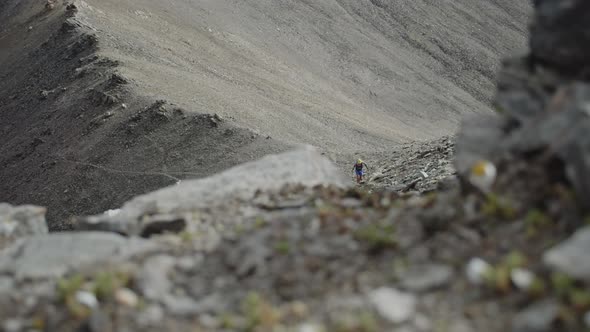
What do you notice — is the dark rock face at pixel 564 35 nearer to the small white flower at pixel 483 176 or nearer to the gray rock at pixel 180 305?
the small white flower at pixel 483 176

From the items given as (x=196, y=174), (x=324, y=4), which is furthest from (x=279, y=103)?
(x=324, y=4)

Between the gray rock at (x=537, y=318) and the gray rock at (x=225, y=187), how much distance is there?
4.53 meters

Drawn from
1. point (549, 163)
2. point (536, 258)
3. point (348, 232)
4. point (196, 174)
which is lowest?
point (196, 174)

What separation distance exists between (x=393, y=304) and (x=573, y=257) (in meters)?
1.66

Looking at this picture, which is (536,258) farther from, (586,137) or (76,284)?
(76,284)

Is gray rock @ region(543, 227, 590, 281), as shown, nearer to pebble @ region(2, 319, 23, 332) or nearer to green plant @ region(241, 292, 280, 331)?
green plant @ region(241, 292, 280, 331)

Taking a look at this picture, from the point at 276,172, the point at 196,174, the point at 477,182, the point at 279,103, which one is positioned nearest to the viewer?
the point at 477,182

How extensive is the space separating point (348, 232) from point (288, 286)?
3.92 ft

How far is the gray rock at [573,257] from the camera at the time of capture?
628 cm

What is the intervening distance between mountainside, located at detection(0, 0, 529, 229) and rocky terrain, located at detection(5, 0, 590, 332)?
1932 centimetres

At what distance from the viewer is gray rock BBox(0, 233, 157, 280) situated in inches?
319

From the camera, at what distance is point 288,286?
7.23m

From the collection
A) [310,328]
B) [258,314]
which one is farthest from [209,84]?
[310,328]

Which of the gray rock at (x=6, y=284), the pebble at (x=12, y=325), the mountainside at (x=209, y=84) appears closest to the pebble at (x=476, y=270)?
the pebble at (x=12, y=325)
